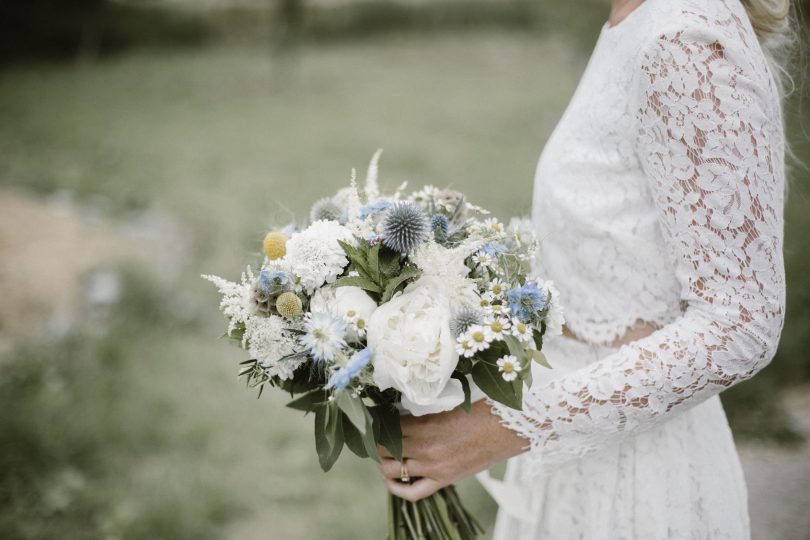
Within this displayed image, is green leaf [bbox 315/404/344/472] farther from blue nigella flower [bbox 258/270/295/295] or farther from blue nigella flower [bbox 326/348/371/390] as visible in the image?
blue nigella flower [bbox 258/270/295/295]

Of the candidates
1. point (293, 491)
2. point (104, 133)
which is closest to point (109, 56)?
point (104, 133)

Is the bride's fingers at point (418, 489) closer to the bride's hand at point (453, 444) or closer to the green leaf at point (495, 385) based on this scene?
the bride's hand at point (453, 444)

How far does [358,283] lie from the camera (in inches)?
47.2

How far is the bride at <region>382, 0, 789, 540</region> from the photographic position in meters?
1.11

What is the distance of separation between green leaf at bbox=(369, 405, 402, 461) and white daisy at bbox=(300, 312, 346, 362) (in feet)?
0.75

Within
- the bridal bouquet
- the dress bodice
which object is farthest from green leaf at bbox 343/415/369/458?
the dress bodice

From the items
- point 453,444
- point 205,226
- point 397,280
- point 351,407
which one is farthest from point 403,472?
point 205,226

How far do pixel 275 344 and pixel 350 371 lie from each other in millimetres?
199

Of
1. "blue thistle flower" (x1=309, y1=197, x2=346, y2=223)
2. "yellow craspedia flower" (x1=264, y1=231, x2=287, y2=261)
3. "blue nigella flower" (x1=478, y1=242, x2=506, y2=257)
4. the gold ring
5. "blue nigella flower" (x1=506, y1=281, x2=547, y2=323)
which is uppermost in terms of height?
"blue thistle flower" (x1=309, y1=197, x2=346, y2=223)

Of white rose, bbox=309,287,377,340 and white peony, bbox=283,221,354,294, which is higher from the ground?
white peony, bbox=283,221,354,294

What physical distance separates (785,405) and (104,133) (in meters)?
11.6

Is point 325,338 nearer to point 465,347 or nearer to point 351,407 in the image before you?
point 351,407

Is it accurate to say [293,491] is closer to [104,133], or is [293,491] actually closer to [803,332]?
[803,332]

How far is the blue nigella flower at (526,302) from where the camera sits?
1.20 meters
